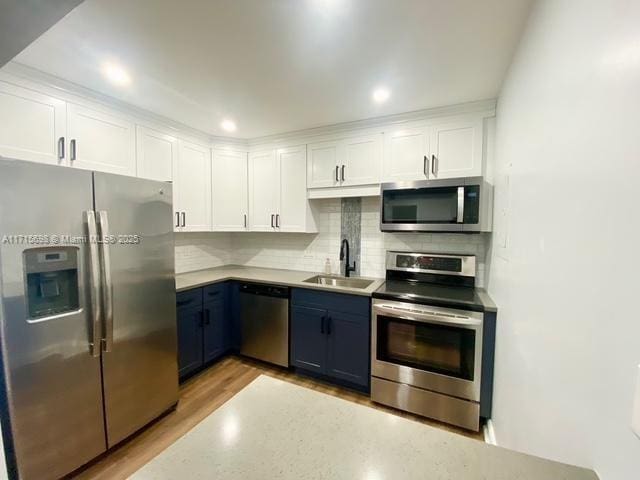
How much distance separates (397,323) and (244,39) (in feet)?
7.04

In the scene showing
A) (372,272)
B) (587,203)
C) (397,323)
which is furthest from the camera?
(372,272)

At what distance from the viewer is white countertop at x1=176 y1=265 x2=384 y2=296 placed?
7.68ft

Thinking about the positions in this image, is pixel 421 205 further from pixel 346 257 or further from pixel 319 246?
pixel 319 246

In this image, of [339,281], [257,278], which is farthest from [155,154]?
[339,281]

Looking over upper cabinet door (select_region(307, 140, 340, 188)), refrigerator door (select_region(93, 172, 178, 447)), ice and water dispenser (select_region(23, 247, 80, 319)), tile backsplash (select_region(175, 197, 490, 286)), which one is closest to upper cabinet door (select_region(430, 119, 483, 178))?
tile backsplash (select_region(175, 197, 490, 286))

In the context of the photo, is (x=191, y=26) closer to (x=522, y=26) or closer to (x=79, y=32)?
(x=79, y=32)

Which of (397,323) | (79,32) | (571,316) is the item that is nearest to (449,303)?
(397,323)

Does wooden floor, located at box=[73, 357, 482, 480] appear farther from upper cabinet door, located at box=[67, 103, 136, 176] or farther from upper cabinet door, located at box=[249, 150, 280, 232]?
upper cabinet door, located at box=[67, 103, 136, 176]

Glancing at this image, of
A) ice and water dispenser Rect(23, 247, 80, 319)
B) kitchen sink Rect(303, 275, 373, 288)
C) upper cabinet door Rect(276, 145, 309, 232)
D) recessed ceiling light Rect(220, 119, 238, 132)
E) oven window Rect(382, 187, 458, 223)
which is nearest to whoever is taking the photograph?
ice and water dispenser Rect(23, 247, 80, 319)

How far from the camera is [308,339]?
8.20 ft

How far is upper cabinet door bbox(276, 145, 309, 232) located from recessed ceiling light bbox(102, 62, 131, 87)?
1457mm

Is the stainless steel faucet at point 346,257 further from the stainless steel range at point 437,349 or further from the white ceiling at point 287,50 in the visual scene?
the white ceiling at point 287,50

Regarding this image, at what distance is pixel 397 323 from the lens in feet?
6.85

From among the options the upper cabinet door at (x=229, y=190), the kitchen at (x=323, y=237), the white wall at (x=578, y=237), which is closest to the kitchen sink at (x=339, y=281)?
the kitchen at (x=323, y=237)
